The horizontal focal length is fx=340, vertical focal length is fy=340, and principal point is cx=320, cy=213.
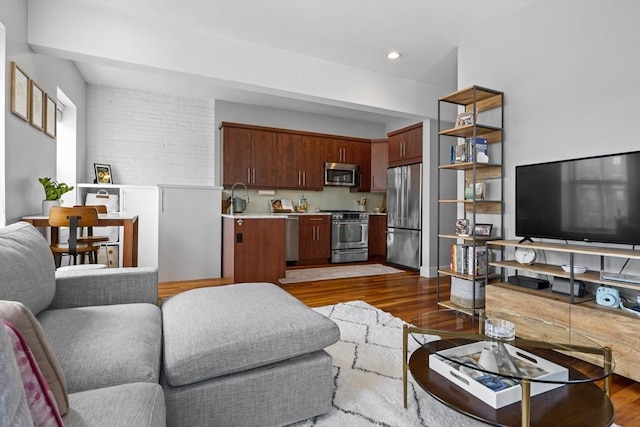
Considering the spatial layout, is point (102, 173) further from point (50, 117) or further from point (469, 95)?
point (469, 95)

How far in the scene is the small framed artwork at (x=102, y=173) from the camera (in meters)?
4.76

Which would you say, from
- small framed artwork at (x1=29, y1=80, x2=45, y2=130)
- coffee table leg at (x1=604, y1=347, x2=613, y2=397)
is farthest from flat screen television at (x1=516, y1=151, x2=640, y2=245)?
small framed artwork at (x1=29, y1=80, x2=45, y2=130)

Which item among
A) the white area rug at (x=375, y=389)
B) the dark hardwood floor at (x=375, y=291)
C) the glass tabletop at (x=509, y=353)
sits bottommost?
the white area rug at (x=375, y=389)

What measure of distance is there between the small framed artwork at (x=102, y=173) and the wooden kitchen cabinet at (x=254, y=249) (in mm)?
1970

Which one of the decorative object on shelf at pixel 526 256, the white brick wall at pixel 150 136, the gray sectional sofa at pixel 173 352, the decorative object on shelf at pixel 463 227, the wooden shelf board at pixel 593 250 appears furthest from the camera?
the white brick wall at pixel 150 136

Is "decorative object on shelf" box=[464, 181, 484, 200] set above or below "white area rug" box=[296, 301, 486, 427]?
above

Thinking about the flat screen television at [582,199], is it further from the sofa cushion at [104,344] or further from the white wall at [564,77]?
the sofa cushion at [104,344]

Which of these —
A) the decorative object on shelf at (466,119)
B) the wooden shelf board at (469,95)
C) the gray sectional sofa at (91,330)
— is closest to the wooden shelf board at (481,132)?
the decorative object on shelf at (466,119)

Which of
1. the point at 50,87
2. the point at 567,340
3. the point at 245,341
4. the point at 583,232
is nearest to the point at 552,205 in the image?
the point at 583,232

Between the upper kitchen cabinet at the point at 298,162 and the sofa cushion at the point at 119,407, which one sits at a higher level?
the upper kitchen cabinet at the point at 298,162

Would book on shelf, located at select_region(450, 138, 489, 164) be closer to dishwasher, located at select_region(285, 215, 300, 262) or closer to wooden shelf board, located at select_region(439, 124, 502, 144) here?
wooden shelf board, located at select_region(439, 124, 502, 144)

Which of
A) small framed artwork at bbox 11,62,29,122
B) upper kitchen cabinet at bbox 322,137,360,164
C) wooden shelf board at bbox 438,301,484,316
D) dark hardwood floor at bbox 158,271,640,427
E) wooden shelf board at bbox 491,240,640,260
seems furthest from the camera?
upper kitchen cabinet at bbox 322,137,360,164

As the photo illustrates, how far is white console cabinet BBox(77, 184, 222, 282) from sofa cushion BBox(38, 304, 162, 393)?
262cm

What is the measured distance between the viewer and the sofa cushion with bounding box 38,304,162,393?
1077 mm
